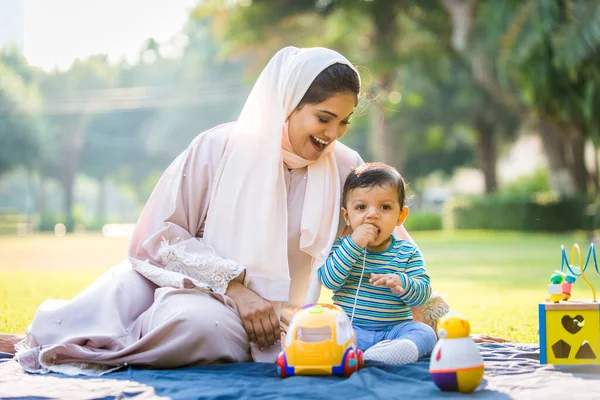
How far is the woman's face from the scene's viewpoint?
3.73 m

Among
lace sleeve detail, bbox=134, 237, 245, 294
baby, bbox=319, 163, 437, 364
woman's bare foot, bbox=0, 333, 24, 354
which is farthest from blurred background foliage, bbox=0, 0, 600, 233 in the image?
woman's bare foot, bbox=0, 333, 24, 354

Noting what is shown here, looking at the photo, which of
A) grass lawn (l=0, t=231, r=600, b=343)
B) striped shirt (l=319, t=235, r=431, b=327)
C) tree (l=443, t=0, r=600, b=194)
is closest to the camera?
striped shirt (l=319, t=235, r=431, b=327)

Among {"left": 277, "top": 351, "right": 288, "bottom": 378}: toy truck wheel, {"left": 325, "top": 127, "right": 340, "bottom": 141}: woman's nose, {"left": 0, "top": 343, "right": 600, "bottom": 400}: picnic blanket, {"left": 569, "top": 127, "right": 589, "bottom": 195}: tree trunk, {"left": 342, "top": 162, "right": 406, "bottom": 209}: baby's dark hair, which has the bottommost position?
{"left": 0, "top": 343, "right": 600, "bottom": 400}: picnic blanket

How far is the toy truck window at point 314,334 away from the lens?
3.01 meters

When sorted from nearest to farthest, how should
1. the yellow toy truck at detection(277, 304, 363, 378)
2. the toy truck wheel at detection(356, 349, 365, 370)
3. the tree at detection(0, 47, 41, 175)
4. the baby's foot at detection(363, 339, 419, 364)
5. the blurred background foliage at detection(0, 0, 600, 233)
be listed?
the yellow toy truck at detection(277, 304, 363, 378) → the toy truck wheel at detection(356, 349, 365, 370) → the baby's foot at detection(363, 339, 419, 364) → the blurred background foliage at detection(0, 0, 600, 233) → the tree at detection(0, 47, 41, 175)

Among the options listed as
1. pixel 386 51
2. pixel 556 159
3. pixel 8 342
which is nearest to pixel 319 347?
pixel 8 342

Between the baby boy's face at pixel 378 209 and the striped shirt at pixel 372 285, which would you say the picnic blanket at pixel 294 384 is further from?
the baby boy's face at pixel 378 209

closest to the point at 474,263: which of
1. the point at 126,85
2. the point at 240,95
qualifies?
the point at 240,95

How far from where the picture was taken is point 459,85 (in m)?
28.9

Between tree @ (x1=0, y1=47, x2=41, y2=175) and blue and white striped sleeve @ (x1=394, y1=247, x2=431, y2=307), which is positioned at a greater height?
tree @ (x1=0, y1=47, x2=41, y2=175)

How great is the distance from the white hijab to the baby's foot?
54cm

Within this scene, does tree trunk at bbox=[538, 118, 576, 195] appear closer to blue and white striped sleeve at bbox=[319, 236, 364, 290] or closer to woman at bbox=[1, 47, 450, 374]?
woman at bbox=[1, 47, 450, 374]

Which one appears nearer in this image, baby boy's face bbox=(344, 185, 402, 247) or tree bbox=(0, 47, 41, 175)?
baby boy's face bbox=(344, 185, 402, 247)

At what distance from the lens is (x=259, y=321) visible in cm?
348
